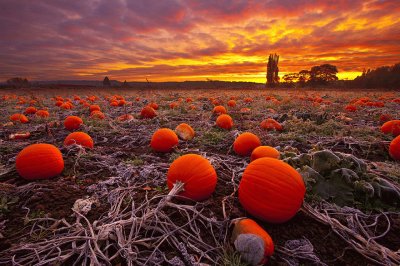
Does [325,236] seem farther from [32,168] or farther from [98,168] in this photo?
[32,168]

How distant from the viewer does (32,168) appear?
3.45 meters

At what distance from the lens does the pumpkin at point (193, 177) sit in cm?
272

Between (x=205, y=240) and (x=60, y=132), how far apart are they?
5783 millimetres

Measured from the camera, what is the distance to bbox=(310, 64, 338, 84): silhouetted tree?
4819 centimetres

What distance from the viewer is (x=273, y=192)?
238cm

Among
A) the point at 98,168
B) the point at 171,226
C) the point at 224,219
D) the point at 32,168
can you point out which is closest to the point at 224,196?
the point at 224,219

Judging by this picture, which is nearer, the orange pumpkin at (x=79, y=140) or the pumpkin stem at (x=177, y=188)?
the pumpkin stem at (x=177, y=188)

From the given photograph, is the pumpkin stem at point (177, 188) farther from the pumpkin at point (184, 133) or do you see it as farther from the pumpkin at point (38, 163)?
the pumpkin at point (184, 133)

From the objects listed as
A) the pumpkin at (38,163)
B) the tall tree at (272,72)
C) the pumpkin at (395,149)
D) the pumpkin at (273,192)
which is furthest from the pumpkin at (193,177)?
the tall tree at (272,72)

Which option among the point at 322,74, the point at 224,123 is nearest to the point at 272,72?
the point at 322,74

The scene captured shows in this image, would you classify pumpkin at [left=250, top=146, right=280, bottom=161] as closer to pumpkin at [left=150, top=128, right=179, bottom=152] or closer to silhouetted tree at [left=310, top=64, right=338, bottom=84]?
pumpkin at [left=150, top=128, right=179, bottom=152]

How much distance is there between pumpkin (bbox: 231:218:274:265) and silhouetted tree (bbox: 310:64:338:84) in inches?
2027

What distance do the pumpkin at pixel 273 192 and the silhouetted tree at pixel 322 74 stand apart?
50.9 meters

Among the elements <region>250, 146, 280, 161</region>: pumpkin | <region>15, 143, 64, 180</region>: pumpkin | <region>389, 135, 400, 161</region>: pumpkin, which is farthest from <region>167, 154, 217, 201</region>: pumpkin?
<region>389, 135, 400, 161</region>: pumpkin
